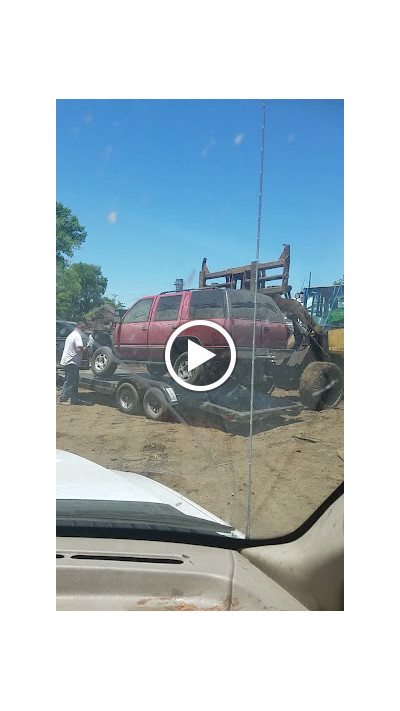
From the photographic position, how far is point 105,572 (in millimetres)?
1771

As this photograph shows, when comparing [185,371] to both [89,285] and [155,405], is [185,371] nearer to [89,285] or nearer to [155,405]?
[155,405]

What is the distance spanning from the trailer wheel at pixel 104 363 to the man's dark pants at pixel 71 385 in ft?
0.30

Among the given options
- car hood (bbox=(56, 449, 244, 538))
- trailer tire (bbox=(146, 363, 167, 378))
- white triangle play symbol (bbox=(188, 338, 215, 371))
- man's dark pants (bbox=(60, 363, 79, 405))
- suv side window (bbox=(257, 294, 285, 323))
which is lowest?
car hood (bbox=(56, 449, 244, 538))

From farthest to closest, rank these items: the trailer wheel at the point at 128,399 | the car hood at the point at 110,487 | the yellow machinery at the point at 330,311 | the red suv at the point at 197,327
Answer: the trailer wheel at the point at 128,399 < the red suv at the point at 197,327 < the yellow machinery at the point at 330,311 < the car hood at the point at 110,487

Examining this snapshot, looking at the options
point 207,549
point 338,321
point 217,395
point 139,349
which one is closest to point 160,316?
point 139,349

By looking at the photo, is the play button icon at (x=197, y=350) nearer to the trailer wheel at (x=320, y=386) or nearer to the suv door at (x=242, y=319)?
the suv door at (x=242, y=319)

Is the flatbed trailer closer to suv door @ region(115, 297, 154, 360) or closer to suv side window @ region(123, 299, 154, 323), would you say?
suv door @ region(115, 297, 154, 360)

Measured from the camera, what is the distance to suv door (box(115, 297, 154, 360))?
2.26m

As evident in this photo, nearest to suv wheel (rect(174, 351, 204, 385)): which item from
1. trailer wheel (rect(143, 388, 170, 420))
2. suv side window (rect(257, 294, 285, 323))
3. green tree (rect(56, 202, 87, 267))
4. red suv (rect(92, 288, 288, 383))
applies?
red suv (rect(92, 288, 288, 383))

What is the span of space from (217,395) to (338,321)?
24.3 inches

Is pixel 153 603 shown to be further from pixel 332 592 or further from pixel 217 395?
pixel 217 395

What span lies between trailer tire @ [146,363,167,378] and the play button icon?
0.09 feet

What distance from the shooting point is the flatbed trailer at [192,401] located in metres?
2.29

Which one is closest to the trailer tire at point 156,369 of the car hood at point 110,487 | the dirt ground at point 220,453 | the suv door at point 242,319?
the dirt ground at point 220,453
